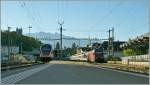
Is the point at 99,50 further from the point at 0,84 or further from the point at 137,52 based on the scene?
the point at 0,84

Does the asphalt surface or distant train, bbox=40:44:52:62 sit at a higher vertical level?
distant train, bbox=40:44:52:62

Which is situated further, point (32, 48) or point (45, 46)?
point (32, 48)

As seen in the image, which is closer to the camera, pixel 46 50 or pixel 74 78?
pixel 74 78

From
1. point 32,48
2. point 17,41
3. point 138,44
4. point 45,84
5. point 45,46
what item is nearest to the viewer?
point 45,84

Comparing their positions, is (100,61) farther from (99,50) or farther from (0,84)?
(0,84)

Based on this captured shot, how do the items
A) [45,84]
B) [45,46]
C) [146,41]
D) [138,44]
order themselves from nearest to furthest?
1. [45,84]
2. [45,46]
3. [146,41]
4. [138,44]

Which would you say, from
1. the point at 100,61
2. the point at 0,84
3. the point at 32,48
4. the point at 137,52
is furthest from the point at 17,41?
the point at 0,84

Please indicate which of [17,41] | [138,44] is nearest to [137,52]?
[138,44]

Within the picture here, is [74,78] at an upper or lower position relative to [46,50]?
lower

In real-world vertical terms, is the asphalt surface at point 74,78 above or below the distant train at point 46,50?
below

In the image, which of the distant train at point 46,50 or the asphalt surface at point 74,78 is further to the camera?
the distant train at point 46,50

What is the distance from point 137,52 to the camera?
359 ft

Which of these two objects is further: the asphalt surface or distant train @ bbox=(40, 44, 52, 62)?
distant train @ bbox=(40, 44, 52, 62)

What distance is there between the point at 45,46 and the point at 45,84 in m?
52.9
